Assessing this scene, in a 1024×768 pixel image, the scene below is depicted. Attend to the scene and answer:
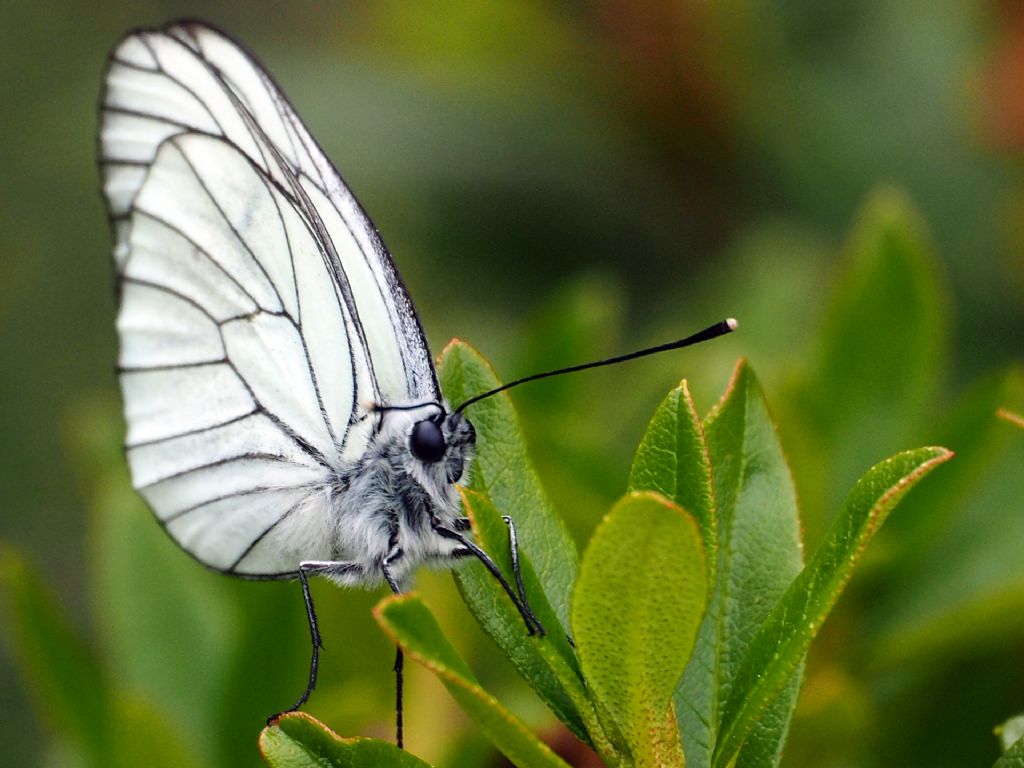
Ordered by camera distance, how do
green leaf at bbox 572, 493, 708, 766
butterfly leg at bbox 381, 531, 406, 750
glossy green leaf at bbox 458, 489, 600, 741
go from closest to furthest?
green leaf at bbox 572, 493, 708, 766, glossy green leaf at bbox 458, 489, 600, 741, butterfly leg at bbox 381, 531, 406, 750

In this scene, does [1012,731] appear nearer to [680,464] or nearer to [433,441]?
[680,464]

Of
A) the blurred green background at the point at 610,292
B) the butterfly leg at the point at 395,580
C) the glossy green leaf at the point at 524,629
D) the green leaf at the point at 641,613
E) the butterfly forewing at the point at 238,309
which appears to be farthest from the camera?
the butterfly forewing at the point at 238,309

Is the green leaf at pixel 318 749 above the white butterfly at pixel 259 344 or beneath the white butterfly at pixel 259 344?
beneath

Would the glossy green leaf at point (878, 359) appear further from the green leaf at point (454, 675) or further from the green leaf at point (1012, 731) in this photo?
the green leaf at point (454, 675)

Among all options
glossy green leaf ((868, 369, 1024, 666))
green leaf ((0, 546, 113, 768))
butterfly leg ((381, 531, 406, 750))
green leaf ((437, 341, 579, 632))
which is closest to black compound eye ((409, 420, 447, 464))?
butterfly leg ((381, 531, 406, 750))

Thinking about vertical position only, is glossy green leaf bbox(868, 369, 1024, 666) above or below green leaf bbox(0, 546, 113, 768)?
below

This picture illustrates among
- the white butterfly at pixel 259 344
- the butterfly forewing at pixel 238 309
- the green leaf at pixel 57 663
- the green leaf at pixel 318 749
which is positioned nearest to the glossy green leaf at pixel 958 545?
the white butterfly at pixel 259 344

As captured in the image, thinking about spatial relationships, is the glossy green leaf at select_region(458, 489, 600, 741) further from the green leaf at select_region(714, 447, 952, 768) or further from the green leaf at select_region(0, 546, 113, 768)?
the green leaf at select_region(0, 546, 113, 768)
